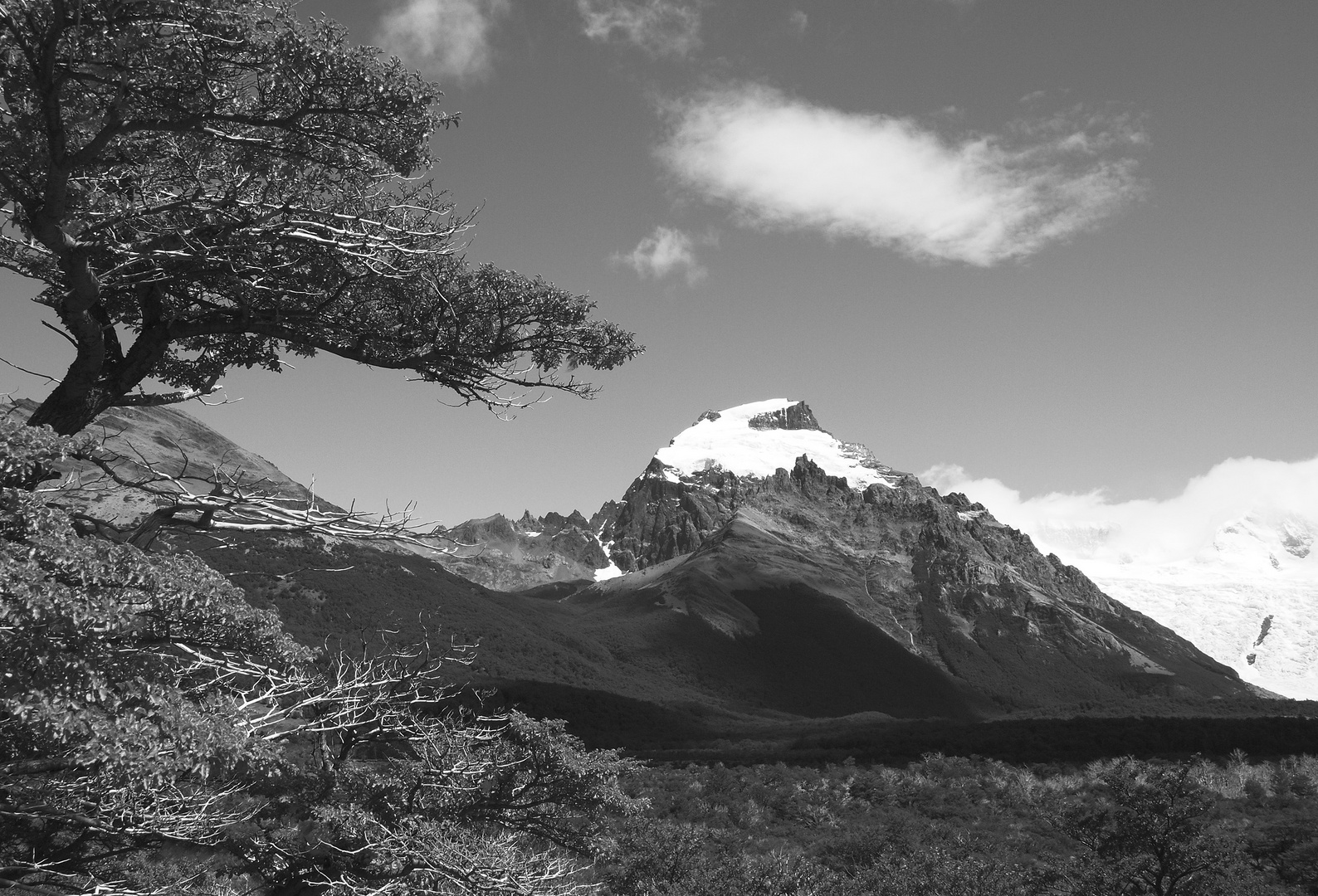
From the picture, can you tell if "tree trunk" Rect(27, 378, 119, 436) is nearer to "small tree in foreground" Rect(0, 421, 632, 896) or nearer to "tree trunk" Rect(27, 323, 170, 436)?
"tree trunk" Rect(27, 323, 170, 436)

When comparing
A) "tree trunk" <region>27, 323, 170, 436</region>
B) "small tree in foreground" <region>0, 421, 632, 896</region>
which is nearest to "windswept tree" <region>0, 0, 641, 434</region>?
"tree trunk" <region>27, 323, 170, 436</region>

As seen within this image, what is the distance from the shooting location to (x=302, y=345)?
7.78m

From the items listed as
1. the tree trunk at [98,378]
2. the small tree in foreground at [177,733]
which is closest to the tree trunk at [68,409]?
the tree trunk at [98,378]

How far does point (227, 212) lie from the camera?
639cm

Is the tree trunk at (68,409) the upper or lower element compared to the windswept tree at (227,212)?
lower

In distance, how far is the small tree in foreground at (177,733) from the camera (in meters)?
4.91

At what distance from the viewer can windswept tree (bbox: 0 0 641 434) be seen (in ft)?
18.9

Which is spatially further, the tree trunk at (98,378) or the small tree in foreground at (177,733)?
the tree trunk at (98,378)

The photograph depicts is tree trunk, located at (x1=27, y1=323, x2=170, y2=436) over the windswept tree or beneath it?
beneath

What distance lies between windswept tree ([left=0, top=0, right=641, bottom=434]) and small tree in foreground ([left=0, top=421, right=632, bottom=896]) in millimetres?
1899

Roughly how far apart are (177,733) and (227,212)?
4.10m

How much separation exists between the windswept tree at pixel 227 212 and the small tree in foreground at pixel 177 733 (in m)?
1.90

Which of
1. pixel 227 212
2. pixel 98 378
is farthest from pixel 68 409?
pixel 227 212

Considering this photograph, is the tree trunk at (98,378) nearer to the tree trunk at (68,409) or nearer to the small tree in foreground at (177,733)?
the tree trunk at (68,409)
